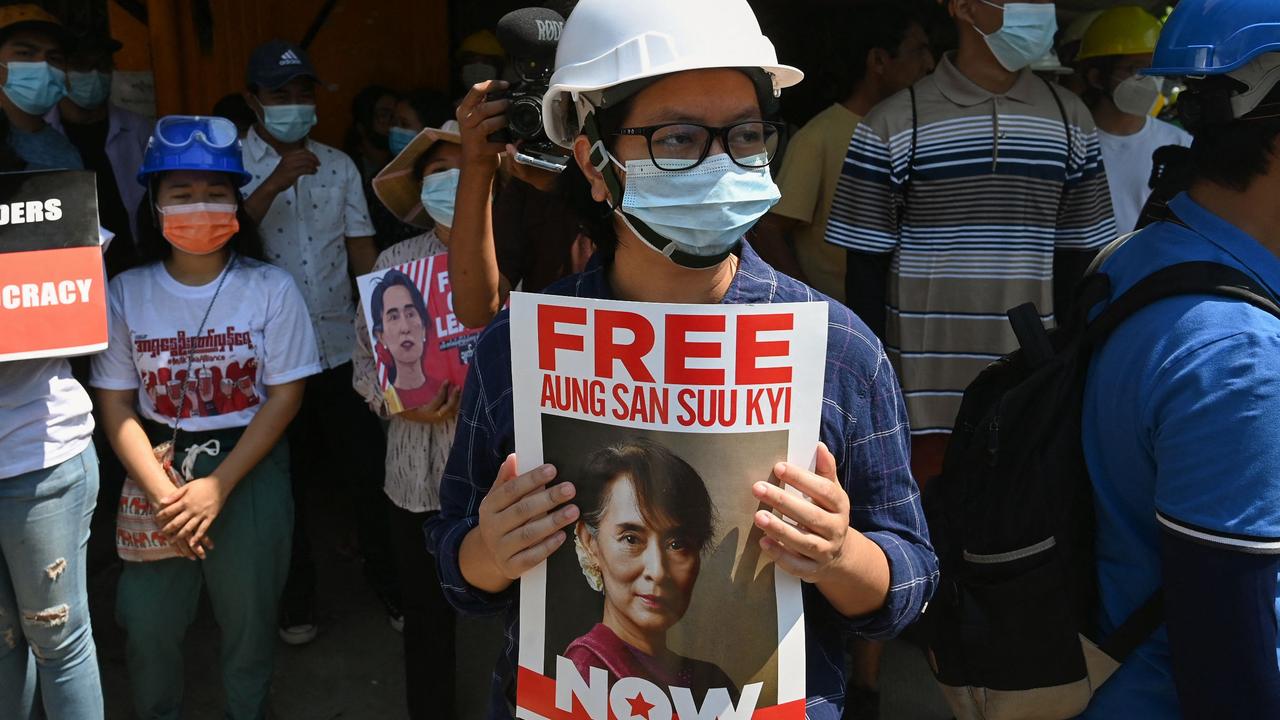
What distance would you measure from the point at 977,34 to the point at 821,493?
8.24ft

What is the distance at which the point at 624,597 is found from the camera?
135 centimetres

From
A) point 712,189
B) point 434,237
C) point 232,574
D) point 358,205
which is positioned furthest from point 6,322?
point 712,189

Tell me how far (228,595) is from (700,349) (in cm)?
255

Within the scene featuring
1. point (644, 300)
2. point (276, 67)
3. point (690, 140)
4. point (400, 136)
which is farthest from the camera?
point (400, 136)

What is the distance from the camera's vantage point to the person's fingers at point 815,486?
4.28 feet

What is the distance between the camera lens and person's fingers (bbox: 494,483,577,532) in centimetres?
135

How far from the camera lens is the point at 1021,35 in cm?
327

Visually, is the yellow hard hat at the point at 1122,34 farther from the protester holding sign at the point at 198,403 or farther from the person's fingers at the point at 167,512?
the person's fingers at the point at 167,512

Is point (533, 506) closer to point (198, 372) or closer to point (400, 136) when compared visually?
point (198, 372)

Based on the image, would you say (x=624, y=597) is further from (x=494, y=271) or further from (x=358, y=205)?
(x=358, y=205)

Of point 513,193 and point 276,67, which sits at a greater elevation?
point 276,67

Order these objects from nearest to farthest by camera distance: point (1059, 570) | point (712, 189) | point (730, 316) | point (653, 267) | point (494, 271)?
point (730, 316)
point (712, 189)
point (653, 267)
point (1059, 570)
point (494, 271)

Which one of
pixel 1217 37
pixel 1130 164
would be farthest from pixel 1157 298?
pixel 1130 164

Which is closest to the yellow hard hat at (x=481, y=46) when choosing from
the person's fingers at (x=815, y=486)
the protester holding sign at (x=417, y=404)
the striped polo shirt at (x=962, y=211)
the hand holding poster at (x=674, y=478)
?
the protester holding sign at (x=417, y=404)
